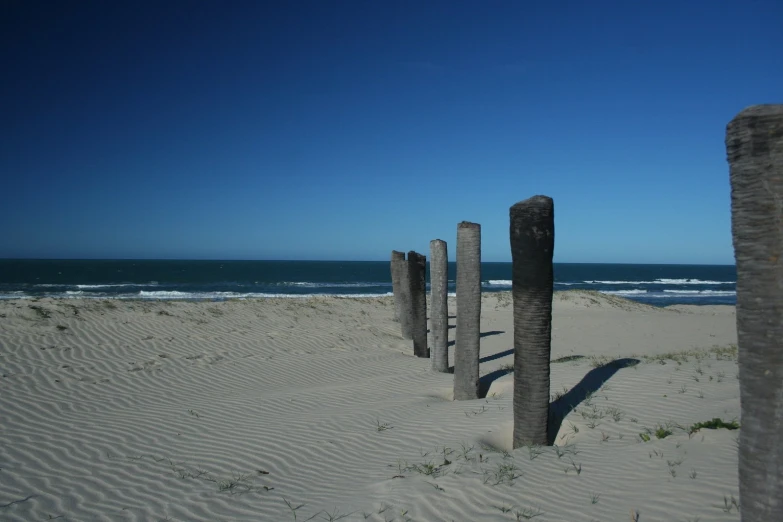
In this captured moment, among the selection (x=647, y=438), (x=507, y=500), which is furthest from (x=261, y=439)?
(x=647, y=438)

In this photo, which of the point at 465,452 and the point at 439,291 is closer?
the point at 465,452

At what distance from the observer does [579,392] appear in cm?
732

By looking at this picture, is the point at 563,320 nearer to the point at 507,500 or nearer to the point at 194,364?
the point at 194,364

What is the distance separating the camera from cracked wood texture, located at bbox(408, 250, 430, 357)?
489 inches

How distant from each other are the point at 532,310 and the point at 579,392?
249cm

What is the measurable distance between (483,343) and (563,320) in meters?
7.22

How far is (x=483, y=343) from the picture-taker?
52.5 feet

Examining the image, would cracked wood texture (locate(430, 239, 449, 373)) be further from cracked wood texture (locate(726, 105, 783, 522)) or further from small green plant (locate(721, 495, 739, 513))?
cracked wood texture (locate(726, 105, 783, 522))

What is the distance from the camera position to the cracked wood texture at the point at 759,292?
2.46 m

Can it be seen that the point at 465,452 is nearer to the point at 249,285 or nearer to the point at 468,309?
the point at 468,309

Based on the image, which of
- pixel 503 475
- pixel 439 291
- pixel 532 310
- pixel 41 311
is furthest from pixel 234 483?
pixel 41 311

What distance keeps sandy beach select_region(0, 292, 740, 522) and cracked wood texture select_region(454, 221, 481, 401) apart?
1.67ft

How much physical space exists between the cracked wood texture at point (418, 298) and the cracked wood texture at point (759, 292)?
9.69m

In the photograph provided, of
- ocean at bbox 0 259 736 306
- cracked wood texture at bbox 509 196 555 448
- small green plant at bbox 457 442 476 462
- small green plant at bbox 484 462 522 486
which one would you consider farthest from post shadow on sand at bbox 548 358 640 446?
ocean at bbox 0 259 736 306
